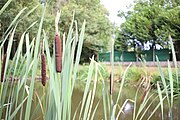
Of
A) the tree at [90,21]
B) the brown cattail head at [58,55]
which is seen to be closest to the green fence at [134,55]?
the tree at [90,21]

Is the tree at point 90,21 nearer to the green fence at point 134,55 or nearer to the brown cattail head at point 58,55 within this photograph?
the green fence at point 134,55

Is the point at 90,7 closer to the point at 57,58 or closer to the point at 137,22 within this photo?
the point at 137,22

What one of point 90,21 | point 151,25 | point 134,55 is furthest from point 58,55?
point 90,21

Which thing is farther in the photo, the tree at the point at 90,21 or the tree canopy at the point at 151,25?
the tree at the point at 90,21

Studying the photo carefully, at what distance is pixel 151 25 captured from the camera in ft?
52.8

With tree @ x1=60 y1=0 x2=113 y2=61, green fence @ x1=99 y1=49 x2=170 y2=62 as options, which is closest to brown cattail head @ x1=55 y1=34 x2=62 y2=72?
green fence @ x1=99 y1=49 x2=170 y2=62

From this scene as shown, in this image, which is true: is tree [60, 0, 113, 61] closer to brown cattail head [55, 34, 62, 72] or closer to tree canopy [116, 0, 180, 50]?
tree canopy [116, 0, 180, 50]

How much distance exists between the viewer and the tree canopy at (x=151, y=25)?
1433 cm

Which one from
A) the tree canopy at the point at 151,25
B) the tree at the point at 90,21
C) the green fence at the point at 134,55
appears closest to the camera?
the tree canopy at the point at 151,25

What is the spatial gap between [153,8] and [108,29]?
17.5 feet

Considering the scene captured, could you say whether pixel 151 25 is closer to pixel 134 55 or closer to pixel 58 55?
pixel 134 55

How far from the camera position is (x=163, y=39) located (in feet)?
49.6

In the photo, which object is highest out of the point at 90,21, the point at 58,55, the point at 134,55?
the point at 90,21

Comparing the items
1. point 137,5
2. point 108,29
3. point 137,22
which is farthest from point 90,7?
point 137,22
